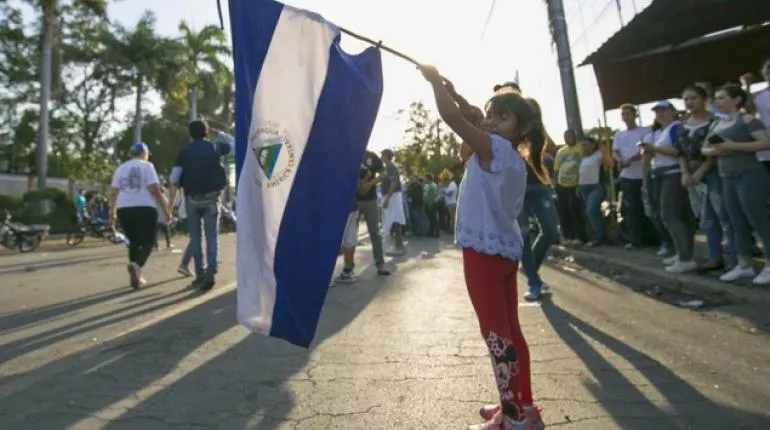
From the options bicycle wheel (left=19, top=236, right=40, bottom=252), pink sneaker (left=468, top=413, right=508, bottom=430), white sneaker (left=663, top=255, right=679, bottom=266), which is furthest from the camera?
bicycle wheel (left=19, top=236, right=40, bottom=252)

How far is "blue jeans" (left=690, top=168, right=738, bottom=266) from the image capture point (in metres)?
5.72

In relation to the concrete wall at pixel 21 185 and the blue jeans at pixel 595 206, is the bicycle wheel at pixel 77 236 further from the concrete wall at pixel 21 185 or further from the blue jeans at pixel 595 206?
the blue jeans at pixel 595 206

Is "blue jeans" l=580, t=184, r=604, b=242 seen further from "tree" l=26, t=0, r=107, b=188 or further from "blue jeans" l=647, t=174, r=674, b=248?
"tree" l=26, t=0, r=107, b=188

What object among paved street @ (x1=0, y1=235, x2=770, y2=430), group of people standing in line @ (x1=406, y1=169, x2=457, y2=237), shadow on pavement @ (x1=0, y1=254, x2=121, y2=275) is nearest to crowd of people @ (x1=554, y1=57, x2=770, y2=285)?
paved street @ (x1=0, y1=235, x2=770, y2=430)

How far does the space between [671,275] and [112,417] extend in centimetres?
521

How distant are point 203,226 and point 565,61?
8.07m

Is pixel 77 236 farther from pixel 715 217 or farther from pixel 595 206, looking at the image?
pixel 715 217

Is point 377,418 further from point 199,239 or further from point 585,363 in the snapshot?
point 199,239

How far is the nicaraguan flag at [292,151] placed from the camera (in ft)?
9.12

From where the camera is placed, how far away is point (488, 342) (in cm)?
261

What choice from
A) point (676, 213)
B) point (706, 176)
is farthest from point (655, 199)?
point (706, 176)

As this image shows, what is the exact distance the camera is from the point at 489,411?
2.71m

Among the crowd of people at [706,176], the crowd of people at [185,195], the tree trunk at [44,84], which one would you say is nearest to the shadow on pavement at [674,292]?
the crowd of people at [706,176]

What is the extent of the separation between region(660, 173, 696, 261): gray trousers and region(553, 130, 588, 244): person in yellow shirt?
9.57 feet
